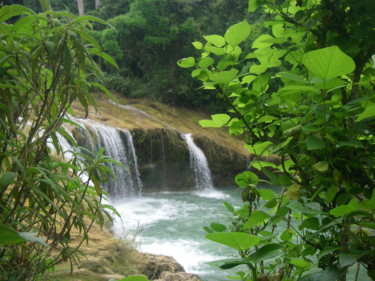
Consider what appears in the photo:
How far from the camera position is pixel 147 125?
12984 millimetres

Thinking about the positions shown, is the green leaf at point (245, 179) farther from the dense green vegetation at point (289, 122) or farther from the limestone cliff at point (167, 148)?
the limestone cliff at point (167, 148)

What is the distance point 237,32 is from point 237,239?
1.79 feet

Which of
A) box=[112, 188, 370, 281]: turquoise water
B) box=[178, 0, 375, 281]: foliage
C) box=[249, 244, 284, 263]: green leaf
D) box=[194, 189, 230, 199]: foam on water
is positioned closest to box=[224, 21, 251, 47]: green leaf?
box=[178, 0, 375, 281]: foliage

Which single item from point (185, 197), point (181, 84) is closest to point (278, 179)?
point (185, 197)

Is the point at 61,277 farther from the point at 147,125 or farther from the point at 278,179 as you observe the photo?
the point at 147,125

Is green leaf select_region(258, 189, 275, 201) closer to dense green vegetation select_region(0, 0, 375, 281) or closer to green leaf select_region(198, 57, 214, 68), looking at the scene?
dense green vegetation select_region(0, 0, 375, 281)

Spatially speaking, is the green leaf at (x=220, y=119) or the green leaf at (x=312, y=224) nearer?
the green leaf at (x=312, y=224)

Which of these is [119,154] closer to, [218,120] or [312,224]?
[218,120]

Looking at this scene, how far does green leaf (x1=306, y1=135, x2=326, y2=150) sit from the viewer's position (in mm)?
727

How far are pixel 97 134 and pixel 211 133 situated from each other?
531cm

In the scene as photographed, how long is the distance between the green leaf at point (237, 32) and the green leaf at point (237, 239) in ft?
1.75

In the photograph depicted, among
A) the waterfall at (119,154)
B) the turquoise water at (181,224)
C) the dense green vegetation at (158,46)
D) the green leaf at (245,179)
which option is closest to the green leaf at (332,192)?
the green leaf at (245,179)

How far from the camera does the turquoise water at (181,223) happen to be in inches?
245

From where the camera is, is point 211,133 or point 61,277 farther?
point 211,133
